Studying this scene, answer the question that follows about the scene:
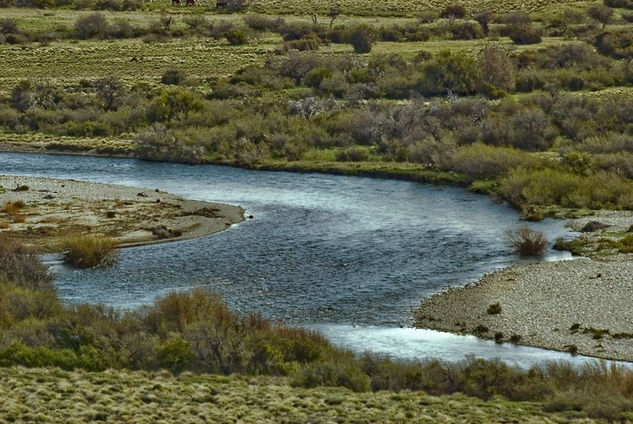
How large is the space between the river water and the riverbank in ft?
5.06

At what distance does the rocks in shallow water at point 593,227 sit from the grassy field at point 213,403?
22.4 meters

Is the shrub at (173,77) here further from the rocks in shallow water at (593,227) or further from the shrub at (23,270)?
the shrub at (23,270)

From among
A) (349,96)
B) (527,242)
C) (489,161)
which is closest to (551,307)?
(527,242)

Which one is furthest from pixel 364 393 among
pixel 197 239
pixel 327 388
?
pixel 197 239

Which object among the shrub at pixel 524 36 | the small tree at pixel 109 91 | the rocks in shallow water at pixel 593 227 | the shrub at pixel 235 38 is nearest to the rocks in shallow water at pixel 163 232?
the rocks in shallow water at pixel 593 227

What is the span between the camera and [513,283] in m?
A: 39.3

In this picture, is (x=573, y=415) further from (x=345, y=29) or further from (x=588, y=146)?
(x=345, y=29)

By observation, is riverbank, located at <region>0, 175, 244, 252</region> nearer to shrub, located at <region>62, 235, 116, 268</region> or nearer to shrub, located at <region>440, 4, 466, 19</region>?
shrub, located at <region>62, 235, 116, 268</region>

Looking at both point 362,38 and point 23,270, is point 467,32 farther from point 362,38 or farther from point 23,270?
point 23,270

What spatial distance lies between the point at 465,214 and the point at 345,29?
217 ft

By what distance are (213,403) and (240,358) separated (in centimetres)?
421

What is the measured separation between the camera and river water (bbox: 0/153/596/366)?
35.2 m

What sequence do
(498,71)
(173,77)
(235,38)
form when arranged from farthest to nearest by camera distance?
1. (235,38)
2. (173,77)
3. (498,71)

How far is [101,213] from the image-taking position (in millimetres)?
51719
